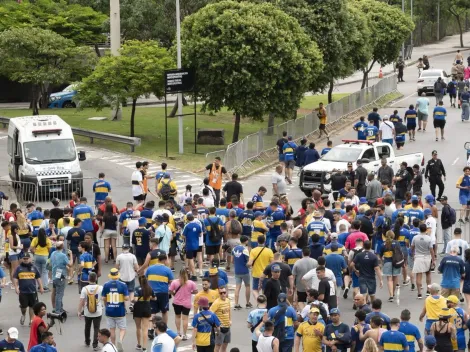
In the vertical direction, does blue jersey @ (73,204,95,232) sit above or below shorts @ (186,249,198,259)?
above

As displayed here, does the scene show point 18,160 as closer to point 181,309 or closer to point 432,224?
point 432,224

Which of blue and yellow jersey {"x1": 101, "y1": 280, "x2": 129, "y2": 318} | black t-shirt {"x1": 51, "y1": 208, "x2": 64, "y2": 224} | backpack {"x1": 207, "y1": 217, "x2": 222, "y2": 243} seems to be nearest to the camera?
blue and yellow jersey {"x1": 101, "y1": 280, "x2": 129, "y2": 318}

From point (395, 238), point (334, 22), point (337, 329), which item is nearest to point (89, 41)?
point (334, 22)

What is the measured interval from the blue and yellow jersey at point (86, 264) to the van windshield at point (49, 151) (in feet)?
44.2

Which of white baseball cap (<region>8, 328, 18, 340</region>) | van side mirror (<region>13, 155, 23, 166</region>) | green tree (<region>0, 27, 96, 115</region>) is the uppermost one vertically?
green tree (<region>0, 27, 96, 115</region>)

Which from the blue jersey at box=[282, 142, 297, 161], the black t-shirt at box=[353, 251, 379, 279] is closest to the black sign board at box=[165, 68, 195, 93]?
the blue jersey at box=[282, 142, 297, 161]

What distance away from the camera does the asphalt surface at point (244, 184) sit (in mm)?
21141

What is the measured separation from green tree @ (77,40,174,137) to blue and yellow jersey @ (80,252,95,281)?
20.5 meters

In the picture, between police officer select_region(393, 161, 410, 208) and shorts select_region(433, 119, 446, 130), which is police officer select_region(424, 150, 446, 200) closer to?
police officer select_region(393, 161, 410, 208)

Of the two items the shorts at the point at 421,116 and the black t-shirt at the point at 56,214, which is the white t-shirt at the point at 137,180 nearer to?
the black t-shirt at the point at 56,214

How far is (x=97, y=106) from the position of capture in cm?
4297

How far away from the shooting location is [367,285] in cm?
2197

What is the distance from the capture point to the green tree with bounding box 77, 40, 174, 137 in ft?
137

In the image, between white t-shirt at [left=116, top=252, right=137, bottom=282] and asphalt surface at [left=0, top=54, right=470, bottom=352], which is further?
white t-shirt at [left=116, top=252, right=137, bottom=282]
